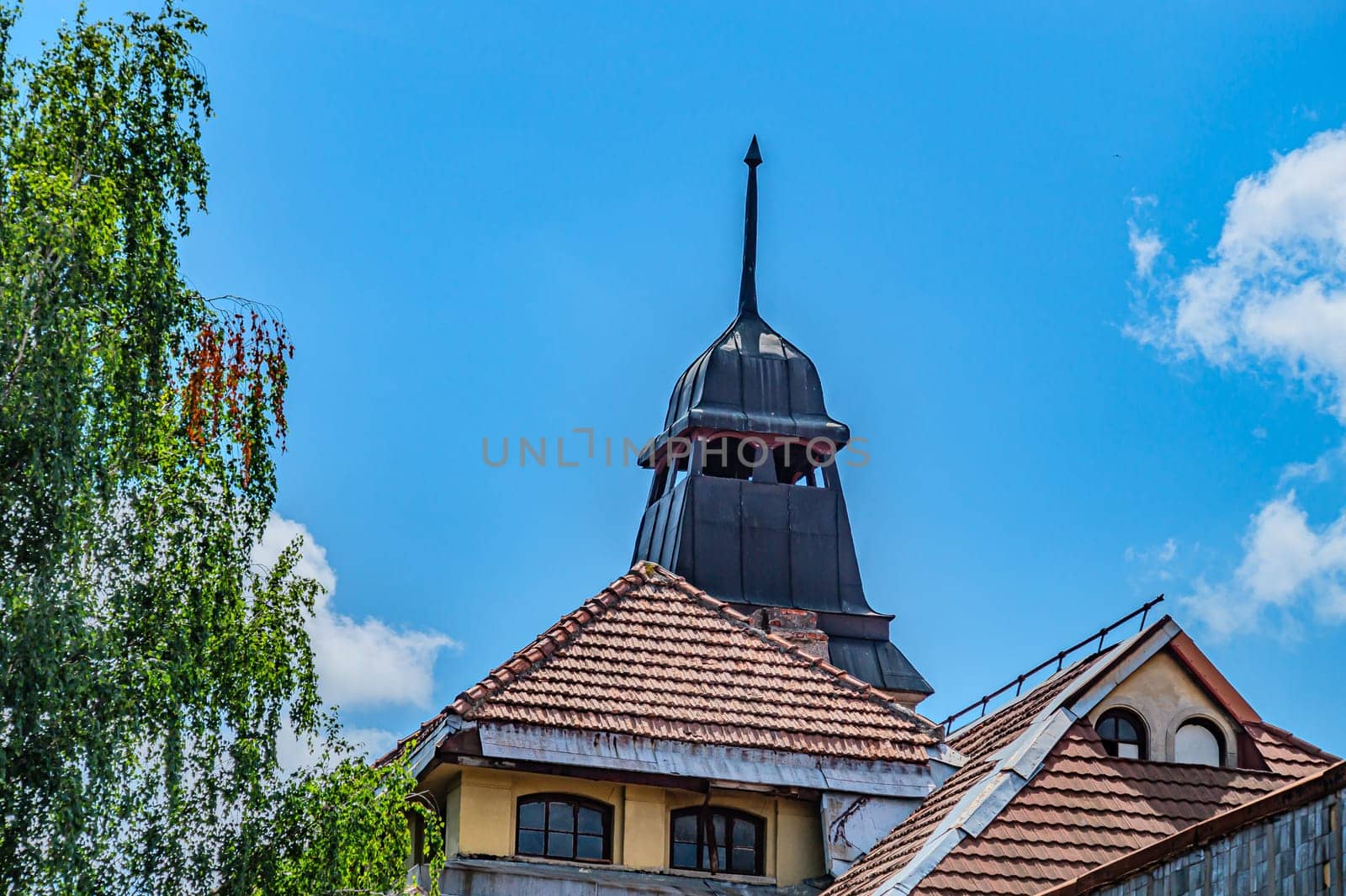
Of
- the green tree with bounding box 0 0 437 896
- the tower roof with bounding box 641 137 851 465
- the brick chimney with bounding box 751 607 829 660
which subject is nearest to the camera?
the green tree with bounding box 0 0 437 896

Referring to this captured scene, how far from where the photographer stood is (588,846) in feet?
58.9

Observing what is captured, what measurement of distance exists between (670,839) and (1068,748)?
3.78 metres

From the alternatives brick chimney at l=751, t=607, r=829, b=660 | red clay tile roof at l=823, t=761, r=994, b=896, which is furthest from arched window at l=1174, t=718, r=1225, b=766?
brick chimney at l=751, t=607, r=829, b=660

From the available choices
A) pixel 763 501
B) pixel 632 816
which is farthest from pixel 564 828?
pixel 763 501

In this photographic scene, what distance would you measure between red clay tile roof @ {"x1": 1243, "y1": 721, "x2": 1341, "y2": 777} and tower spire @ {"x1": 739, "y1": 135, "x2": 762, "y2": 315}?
2063 centimetres

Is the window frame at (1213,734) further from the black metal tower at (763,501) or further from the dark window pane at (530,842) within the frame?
the black metal tower at (763,501)

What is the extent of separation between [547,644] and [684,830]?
219 centimetres

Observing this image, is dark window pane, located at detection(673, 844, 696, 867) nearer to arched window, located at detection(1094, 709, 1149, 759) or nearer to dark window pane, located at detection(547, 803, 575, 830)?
dark window pane, located at detection(547, 803, 575, 830)

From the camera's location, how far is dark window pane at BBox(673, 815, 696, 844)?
59.6ft

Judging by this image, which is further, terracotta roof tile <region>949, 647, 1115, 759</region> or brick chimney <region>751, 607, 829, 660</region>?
brick chimney <region>751, 607, 829, 660</region>

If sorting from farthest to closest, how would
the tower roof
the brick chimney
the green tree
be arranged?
the tower roof
the brick chimney
the green tree

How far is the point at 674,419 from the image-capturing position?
34.9 m

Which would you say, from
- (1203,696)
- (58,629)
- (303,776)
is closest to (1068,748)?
(1203,696)

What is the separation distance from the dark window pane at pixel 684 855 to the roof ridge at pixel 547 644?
2.16 metres
